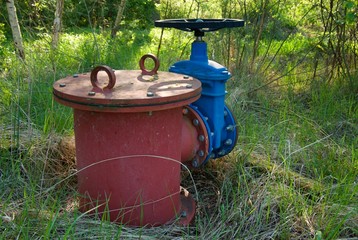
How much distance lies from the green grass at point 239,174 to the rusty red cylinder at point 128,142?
0.10 meters

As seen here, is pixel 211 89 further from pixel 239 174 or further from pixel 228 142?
pixel 239 174

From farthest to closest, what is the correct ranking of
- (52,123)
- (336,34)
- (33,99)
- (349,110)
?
(336,34) < (349,110) < (33,99) < (52,123)

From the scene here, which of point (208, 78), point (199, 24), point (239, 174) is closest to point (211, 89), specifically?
point (208, 78)

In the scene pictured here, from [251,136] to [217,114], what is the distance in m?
0.63

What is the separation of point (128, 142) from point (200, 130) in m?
0.51

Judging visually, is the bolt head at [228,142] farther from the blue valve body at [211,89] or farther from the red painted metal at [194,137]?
the red painted metal at [194,137]

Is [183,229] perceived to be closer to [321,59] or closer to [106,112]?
[106,112]

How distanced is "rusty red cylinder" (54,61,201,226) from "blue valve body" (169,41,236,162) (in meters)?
0.23

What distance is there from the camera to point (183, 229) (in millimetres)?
1932

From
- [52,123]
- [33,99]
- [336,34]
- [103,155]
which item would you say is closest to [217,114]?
[103,155]

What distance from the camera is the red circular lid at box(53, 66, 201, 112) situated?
5.21ft

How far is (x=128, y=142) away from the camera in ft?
5.63

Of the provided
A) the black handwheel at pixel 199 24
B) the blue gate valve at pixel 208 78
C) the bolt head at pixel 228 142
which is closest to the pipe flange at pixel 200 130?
the blue gate valve at pixel 208 78

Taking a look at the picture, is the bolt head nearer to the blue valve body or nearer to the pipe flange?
the blue valve body
